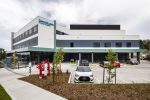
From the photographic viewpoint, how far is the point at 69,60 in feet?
210

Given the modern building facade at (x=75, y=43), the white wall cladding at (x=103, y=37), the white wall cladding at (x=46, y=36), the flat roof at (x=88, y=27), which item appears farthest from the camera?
the flat roof at (x=88, y=27)

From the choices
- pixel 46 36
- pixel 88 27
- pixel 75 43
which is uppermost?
pixel 88 27

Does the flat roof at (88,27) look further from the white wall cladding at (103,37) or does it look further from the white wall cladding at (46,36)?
the white wall cladding at (46,36)

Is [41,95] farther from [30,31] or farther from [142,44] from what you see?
[142,44]

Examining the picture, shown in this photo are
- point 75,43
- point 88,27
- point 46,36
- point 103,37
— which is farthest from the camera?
point 88,27

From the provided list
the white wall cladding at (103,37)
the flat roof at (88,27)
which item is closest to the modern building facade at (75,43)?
the white wall cladding at (103,37)

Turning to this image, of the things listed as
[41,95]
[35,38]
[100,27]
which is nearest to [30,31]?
[35,38]

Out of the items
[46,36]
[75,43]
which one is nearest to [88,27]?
[75,43]

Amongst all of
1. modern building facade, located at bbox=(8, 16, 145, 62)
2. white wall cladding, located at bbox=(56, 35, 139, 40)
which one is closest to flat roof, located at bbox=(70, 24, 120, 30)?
modern building facade, located at bbox=(8, 16, 145, 62)

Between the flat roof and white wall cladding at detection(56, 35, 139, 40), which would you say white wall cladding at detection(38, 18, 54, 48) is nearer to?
white wall cladding at detection(56, 35, 139, 40)

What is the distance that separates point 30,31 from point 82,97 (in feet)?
179

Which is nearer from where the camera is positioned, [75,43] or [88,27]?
[75,43]

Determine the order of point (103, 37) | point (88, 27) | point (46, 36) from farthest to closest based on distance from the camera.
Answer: point (88, 27), point (103, 37), point (46, 36)

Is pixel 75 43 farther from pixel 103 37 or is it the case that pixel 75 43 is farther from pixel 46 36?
pixel 46 36
